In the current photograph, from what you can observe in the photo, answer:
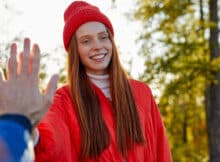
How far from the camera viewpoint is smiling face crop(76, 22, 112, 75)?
333 cm

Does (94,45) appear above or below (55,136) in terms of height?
above

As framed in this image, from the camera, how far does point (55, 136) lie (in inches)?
107

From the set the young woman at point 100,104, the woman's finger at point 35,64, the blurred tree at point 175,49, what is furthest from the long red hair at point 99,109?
the blurred tree at point 175,49

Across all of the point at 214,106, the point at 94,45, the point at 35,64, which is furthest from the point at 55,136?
the point at 214,106

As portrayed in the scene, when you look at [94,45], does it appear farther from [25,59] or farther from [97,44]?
[25,59]

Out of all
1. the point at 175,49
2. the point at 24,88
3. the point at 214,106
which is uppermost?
the point at 24,88

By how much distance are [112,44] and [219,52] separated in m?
9.78

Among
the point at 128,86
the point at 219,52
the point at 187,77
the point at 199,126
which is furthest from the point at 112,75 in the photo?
the point at 199,126

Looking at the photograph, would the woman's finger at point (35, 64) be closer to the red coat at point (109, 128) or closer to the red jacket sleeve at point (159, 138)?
the red coat at point (109, 128)

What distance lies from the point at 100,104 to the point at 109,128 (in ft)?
0.52

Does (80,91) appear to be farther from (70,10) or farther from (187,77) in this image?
(187,77)

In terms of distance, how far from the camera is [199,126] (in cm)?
2547

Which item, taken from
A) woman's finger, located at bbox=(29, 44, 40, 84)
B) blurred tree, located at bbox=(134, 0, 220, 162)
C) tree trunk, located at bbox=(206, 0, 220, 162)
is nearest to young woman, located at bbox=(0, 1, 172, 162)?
woman's finger, located at bbox=(29, 44, 40, 84)

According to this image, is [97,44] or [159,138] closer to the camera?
[97,44]
